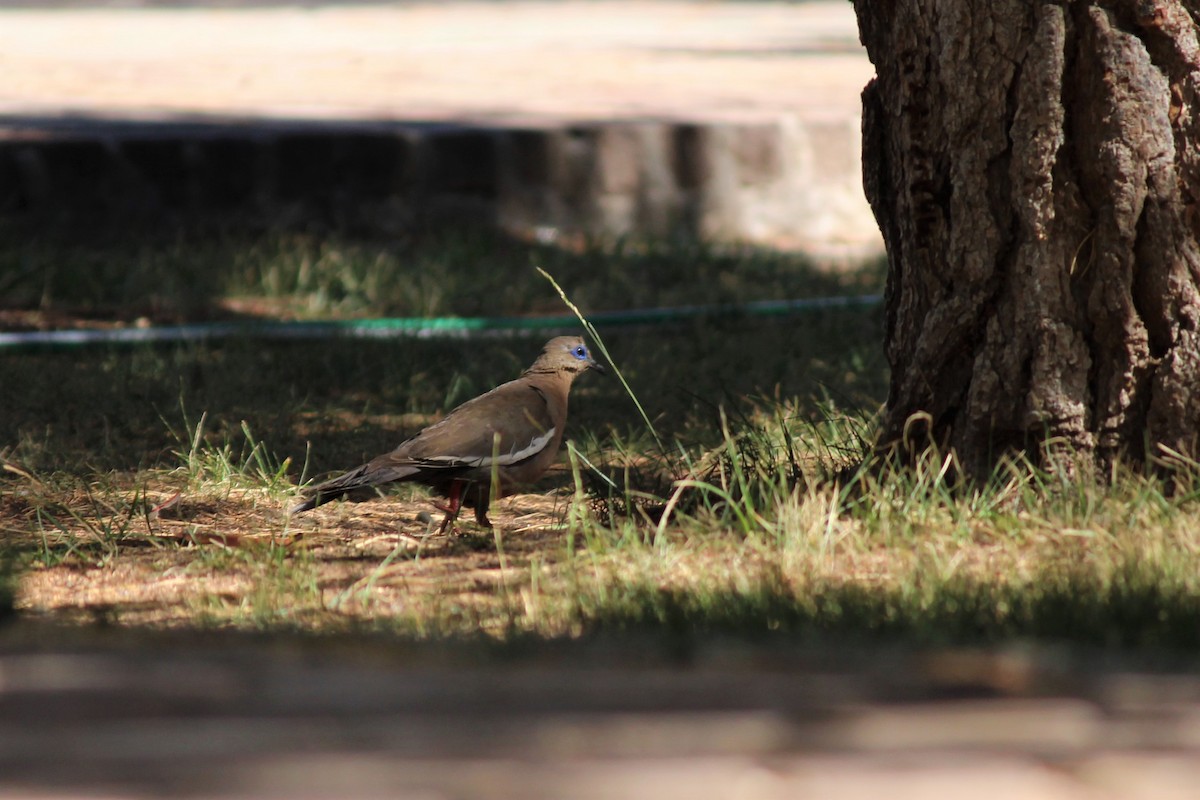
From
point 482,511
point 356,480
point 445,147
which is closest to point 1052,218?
point 482,511

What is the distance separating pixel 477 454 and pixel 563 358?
2.30ft

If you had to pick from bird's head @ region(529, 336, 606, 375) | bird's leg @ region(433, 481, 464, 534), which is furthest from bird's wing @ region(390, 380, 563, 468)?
bird's head @ region(529, 336, 606, 375)

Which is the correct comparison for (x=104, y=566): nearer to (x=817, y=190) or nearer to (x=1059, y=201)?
(x=1059, y=201)

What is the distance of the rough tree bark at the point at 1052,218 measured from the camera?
3908mm

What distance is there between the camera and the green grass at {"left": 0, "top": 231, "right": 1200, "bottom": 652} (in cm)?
335

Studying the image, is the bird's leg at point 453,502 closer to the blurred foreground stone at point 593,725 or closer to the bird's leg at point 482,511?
the bird's leg at point 482,511

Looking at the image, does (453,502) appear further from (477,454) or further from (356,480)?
(356,480)

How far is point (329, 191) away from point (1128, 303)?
586cm

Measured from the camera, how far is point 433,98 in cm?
1348

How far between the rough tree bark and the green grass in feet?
0.59

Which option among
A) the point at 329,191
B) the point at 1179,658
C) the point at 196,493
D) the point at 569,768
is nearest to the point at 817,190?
the point at 329,191

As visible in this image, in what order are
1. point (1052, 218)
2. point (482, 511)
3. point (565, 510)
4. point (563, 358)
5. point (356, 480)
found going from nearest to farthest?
point (1052, 218) → point (356, 480) → point (482, 511) → point (565, 510) → point (563, 358)

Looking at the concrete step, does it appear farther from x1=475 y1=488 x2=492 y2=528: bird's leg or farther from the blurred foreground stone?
the blurred foreground stone

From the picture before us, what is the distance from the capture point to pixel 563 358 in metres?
4.98
